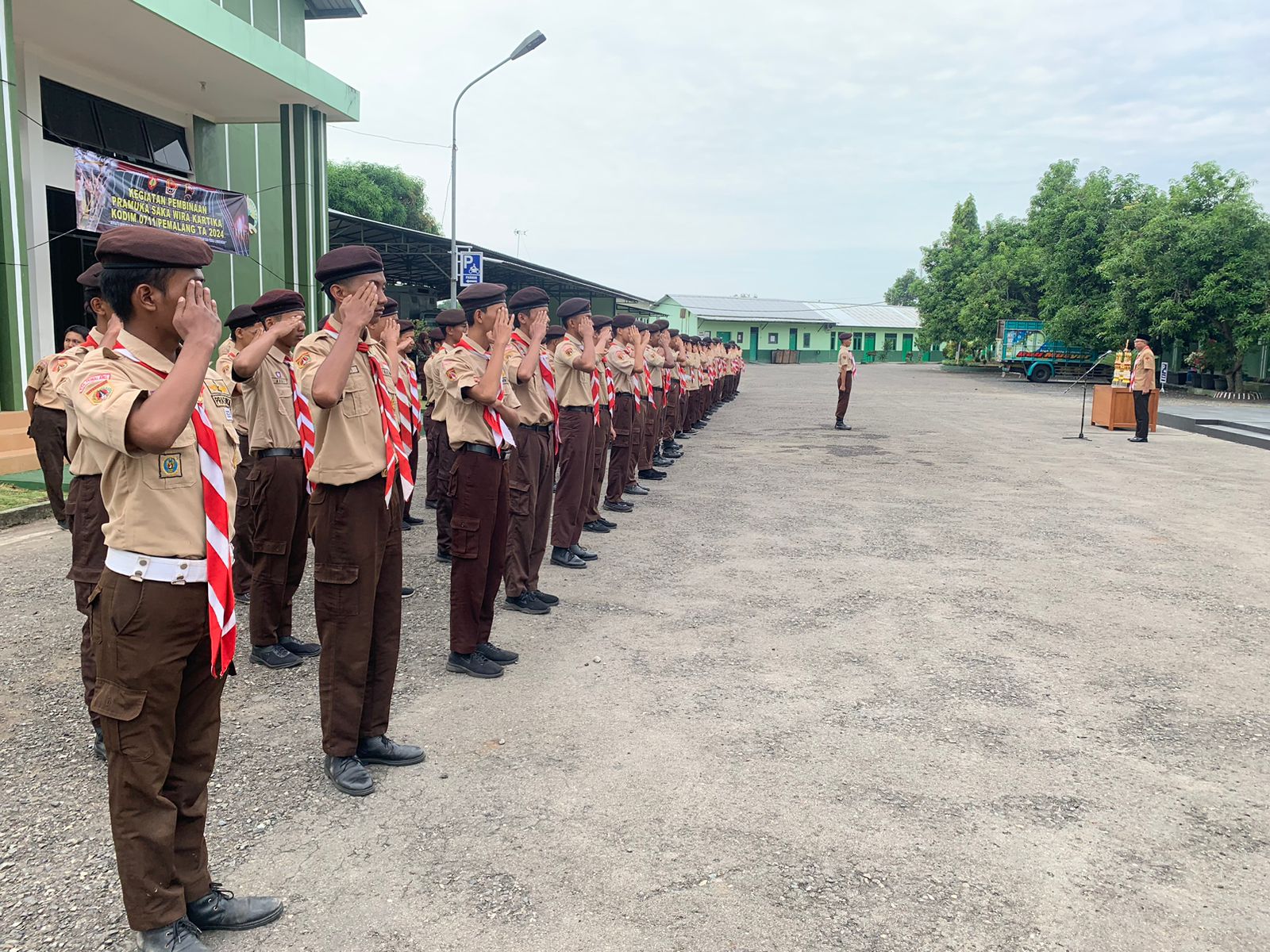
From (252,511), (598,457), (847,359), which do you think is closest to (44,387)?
(252,511)

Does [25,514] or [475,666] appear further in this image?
[25,514]

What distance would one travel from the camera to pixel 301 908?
2.59 meters

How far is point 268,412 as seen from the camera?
16.0 feet

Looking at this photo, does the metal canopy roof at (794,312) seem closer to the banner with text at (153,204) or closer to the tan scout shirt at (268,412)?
the banner with text at (153,204)

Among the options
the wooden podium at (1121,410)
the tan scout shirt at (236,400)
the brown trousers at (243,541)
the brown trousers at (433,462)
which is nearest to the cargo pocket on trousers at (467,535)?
the brown trousers at (243,541)

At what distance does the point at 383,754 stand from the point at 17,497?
699 centimetres

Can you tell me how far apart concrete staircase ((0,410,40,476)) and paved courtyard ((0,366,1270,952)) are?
294 centimetres

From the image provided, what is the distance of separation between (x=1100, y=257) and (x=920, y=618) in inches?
1282

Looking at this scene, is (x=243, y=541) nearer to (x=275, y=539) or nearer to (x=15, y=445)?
(x=275, y=539)

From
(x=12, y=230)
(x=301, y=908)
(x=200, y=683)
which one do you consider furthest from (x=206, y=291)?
(x=12, y=230)

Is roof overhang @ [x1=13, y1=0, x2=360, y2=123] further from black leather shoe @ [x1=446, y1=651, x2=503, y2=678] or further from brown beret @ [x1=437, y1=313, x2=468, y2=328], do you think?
black leather shoe @ [x1=446, y1=651, x2=503, y2=678]

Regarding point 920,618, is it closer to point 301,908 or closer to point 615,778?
point 615,778

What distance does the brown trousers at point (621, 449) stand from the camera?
29.6 feet

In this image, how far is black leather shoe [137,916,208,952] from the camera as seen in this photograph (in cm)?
232
